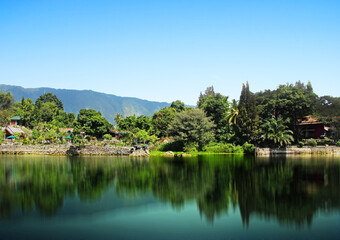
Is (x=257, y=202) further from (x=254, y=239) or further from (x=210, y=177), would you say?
(x=210, y=177)

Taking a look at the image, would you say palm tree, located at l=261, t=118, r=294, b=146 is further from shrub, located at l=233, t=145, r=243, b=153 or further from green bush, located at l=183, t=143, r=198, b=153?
green bush, located at l=183, t=143, r=198, b=153

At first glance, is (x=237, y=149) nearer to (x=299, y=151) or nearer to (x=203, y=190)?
(x=299, y=151)

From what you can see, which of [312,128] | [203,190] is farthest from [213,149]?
[203,190]

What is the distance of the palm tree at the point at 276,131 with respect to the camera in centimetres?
4566

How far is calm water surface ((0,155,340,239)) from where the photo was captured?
1192 cm

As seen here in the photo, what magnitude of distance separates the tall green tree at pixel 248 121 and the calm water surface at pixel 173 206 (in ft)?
77.2

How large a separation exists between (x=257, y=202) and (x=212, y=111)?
44.2 metres

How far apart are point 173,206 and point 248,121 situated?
35370 mm

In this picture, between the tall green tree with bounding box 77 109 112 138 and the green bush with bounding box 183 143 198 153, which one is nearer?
the green bush with bounding box 183 143 198 153

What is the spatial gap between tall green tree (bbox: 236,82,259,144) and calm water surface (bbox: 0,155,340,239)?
927 inches

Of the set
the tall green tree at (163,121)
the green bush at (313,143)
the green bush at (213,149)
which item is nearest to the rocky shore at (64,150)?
the green bush at (213,149)

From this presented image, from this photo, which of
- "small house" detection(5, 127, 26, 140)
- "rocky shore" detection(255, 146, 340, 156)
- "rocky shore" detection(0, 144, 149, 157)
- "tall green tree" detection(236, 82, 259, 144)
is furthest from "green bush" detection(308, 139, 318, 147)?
"small house" detection(5, 127, 26, 140)

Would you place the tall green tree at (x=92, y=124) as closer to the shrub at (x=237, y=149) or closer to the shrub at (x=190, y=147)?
the shrub at (x=190, y=147)

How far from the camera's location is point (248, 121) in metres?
48.2
